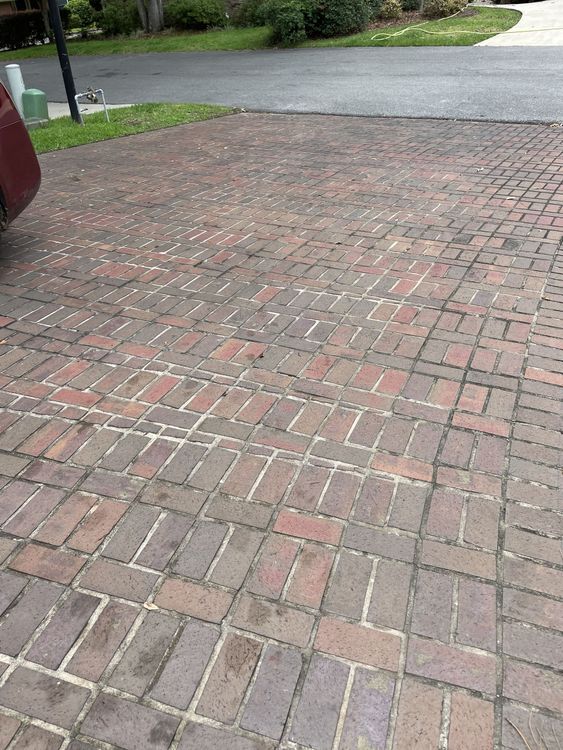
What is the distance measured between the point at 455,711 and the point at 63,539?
1449 millimetres

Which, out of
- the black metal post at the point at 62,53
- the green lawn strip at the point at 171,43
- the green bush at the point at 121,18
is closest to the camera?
the black metal post at the point at 62,53

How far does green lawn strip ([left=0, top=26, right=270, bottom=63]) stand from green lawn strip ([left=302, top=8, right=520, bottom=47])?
228 cm

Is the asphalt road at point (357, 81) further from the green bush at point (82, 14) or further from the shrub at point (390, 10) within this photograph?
the green bush at point (82, 14)

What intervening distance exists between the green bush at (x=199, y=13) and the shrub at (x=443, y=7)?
7806 millimetres

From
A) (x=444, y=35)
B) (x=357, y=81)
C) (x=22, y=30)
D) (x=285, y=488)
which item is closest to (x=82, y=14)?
(x=22, y=30)

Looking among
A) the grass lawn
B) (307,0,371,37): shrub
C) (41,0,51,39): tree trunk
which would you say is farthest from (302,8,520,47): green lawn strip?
(41,0,51,39): tree trunk

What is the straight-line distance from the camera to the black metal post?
854 centimetres

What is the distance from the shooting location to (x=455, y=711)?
1.74 m

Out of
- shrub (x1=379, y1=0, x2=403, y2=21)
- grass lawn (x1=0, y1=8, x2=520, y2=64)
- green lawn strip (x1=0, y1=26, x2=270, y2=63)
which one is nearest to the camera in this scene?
grass lawn (x1=0, y1=8, x2=520, y2=64)

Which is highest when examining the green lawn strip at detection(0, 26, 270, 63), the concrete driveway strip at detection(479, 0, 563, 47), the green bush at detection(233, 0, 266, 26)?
the green bush at detection(233, 0, 266, 26)

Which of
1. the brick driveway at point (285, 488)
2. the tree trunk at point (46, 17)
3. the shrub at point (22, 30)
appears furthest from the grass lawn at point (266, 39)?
the brick driveway at point (285, 488)

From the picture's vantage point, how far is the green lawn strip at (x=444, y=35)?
53.0ft

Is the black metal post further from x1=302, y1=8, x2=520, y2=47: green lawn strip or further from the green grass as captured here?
x1=302, y1=8, x2=520, y2=47: green lawn strip

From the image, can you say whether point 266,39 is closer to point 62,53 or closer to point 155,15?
point 155,15
